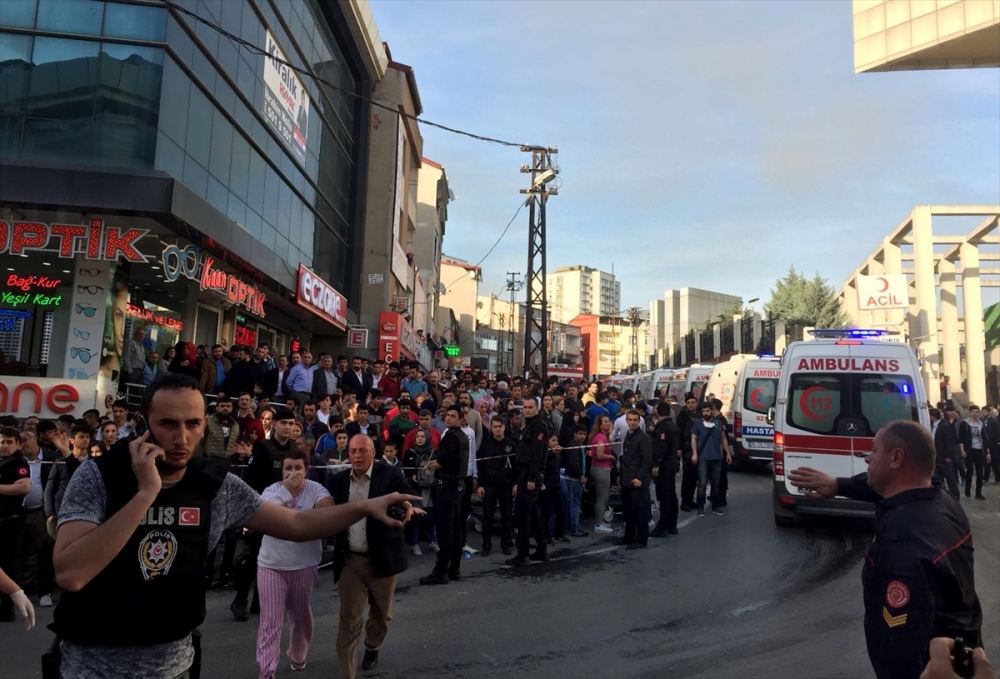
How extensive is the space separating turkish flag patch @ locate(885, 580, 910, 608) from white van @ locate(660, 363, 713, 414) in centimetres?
1907

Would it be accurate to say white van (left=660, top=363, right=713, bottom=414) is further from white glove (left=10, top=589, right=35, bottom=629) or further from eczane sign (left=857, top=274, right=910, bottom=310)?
white glove (left=10, top=589, right=35, bottom=629)

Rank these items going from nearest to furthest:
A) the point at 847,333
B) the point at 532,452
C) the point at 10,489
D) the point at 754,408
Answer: the point at 10,489 → the point at 532,452 → the point at 847,333 → the point at 754,408

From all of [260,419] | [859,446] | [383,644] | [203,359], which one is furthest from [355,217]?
[383,644]

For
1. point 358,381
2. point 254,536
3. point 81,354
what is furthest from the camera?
point 358,381

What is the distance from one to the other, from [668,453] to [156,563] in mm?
9737

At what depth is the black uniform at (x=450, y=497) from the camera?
8367 millimetres

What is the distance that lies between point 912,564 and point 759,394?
14752 millimetres

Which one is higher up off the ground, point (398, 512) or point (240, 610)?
point (398, 512)

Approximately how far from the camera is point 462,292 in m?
83.6

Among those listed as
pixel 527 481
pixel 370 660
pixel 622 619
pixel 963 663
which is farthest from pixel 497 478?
pixel 963 663

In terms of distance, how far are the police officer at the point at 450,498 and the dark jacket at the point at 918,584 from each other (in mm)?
5759

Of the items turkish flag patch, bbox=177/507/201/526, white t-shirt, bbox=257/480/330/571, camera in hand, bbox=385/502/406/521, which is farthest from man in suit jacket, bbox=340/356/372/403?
turkish flag patch, bbox=177/507/201/526

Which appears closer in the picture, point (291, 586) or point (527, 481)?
point (291, 586)

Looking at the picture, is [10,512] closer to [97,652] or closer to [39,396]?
[97,652]
